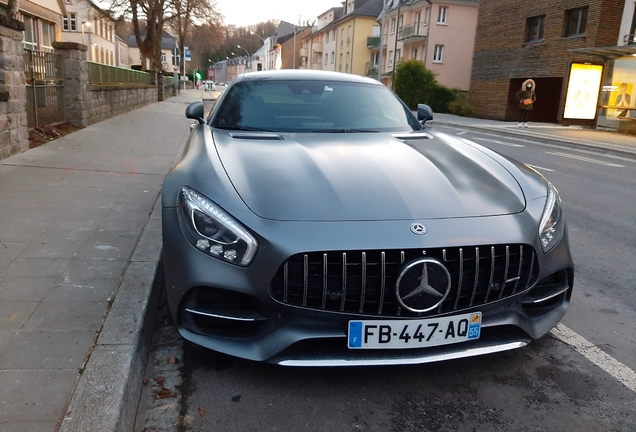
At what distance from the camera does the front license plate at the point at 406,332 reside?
2.33 meters

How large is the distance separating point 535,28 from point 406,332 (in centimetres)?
2888

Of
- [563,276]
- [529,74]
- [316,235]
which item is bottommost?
[563,276]

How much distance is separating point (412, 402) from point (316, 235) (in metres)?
0.87

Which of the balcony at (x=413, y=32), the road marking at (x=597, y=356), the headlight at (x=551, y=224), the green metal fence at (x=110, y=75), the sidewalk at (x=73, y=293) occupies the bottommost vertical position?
the road marking at (x=597, y=356)

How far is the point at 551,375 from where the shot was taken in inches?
106

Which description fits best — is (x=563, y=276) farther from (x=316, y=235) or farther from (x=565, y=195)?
(x=565, y=195)

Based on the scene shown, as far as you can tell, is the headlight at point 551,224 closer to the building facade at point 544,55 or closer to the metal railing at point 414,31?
the building facade at point 544,55

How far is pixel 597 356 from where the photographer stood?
290 cm

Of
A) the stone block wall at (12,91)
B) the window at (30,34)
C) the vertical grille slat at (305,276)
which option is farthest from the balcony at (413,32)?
the vertical grille slat at (305,276)

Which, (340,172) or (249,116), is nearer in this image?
(340,172)

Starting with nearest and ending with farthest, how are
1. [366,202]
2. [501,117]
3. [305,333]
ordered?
[305,333] < [366,202] < [501,117]

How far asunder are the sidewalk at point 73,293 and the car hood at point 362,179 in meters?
0.94

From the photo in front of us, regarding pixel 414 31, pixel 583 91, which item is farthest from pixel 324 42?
pixel 583 91

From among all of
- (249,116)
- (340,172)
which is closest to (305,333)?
(340,172)
